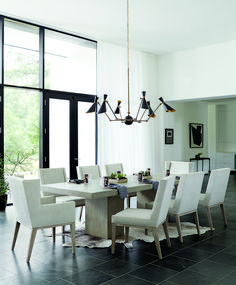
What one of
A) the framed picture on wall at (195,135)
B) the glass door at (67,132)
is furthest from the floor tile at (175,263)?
the framed picture on wall at (195,135)

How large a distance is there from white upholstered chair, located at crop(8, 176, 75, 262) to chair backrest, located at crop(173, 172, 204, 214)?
1.29 meters

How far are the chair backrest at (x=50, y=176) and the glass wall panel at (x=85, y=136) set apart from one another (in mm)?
2219

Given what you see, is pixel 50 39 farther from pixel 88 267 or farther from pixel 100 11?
pixel 88 267

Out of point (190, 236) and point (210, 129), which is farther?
point (210, 129)

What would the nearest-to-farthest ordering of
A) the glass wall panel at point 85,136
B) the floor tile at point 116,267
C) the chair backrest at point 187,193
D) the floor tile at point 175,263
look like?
the floor tile at point 116,267
the floor tile at point 175,263
the chair backrest at point 187,193
the glass wall panel at point 85,136

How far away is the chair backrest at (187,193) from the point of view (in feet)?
13.2

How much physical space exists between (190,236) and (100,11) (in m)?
3.98

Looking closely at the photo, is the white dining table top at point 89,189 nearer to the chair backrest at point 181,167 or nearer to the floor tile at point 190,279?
the floor tile at point 190,279

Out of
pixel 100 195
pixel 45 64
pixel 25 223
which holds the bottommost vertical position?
pixel 25 223

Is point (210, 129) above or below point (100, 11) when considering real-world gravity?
below

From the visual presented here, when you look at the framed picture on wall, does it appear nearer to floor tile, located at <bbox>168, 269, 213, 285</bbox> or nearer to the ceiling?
the ceiling

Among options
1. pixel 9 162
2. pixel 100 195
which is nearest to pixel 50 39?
pixel 9 162

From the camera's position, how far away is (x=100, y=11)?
582 centimetres

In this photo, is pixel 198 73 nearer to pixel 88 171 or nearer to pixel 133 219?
pixel 88 171
